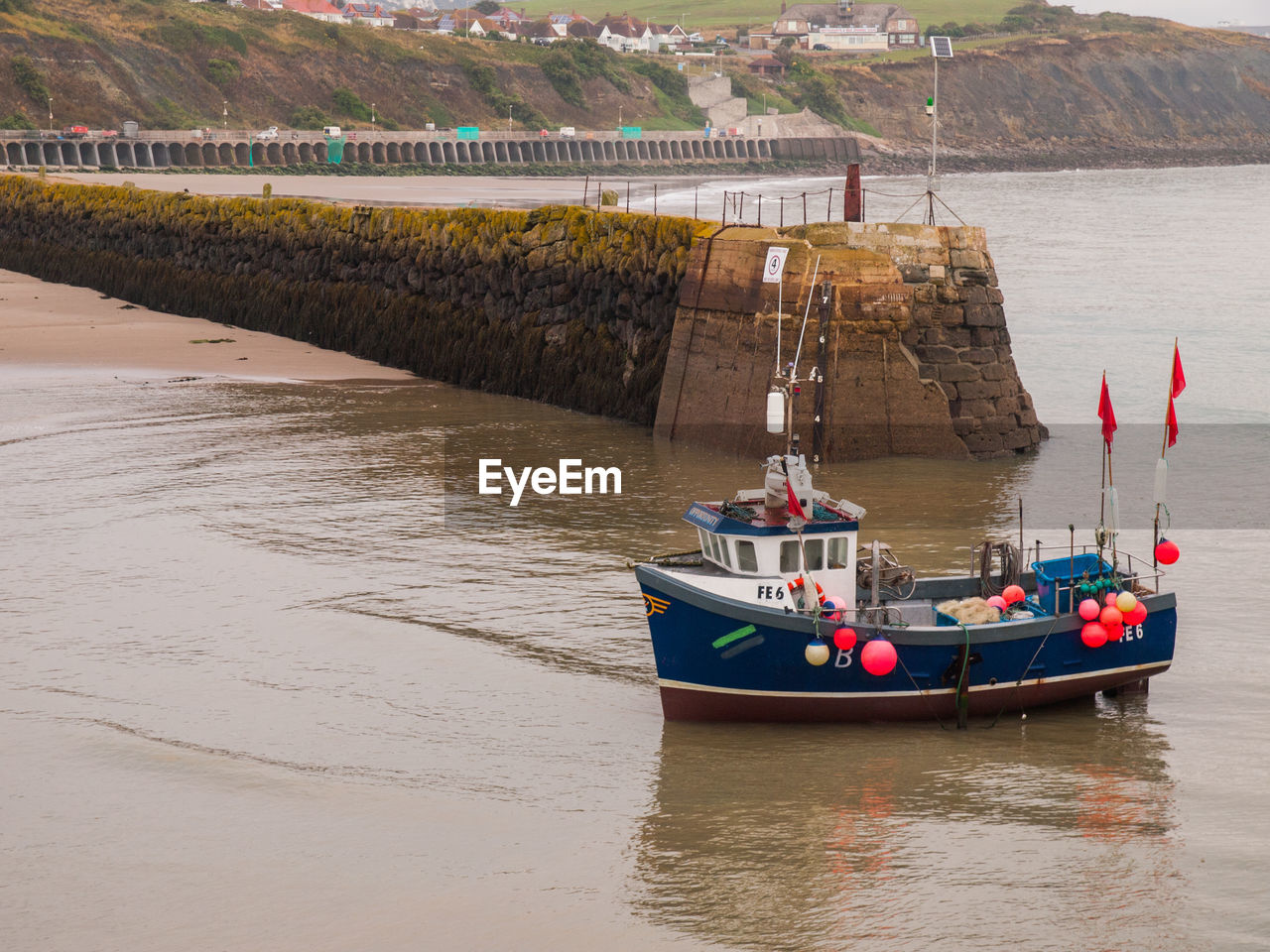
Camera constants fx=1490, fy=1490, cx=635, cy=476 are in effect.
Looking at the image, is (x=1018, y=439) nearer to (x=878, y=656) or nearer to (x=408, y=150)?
(x=878, y=656)

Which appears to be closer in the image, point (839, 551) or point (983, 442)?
point (839, 551)

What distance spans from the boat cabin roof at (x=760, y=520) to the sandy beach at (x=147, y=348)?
58.4ft

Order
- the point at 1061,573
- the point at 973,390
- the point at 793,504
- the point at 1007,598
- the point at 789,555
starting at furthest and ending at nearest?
the point at 973,390
the point at 1061,573
the point at 1007,598
the point at 789,555
the point at 793,504

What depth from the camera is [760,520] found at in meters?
12.3

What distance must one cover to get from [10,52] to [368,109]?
1170 inches

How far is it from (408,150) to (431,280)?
8513 centimetres

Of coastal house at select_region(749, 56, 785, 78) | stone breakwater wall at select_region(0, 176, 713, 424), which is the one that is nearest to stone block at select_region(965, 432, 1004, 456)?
stone breakwater wall at select_region(0, 176, 713, 424)

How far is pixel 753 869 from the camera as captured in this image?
9.52 m

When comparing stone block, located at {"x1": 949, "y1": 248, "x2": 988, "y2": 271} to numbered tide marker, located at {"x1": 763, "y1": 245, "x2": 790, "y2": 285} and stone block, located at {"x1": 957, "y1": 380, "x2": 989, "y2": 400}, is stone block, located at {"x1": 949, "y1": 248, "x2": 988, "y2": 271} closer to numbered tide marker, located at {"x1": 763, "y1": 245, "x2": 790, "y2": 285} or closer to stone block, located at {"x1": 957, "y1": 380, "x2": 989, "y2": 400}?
stone block, located at {"x1": 957, "y1": 380, "x2": 989, "y2": 400}

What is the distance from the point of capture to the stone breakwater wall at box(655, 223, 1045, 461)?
69.6ft

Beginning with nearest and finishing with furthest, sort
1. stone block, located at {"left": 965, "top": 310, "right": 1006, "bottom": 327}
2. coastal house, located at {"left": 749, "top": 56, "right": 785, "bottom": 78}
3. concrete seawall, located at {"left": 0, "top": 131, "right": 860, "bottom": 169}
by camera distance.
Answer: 1. stone block, located at {"left": 965, "top": 310, "right": 1006, "bottom": 327}
2. concrete seawall, located at {"left": 0, "top": 131, "right": 860, "bottom": 169}
3. coastal house, located at {"left": 749, "top": 56, "right": 785, "bottom": 78}

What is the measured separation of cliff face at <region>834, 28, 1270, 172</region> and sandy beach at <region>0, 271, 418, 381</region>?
404 ft

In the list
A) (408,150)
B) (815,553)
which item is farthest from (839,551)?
(408,150)

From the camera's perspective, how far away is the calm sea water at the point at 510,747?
9.05m
